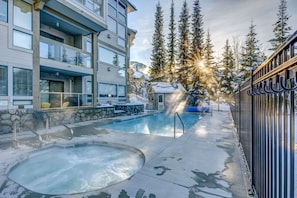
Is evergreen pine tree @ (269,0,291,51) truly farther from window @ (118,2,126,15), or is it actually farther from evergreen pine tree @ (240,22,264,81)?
window @ (118,2,126,15)

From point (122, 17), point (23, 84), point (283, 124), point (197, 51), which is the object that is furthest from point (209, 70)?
point (283, 124)

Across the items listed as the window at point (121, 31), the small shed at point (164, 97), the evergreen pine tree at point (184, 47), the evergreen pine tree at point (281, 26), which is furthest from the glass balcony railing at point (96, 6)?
the evergreen pine tree at point (281, 26)

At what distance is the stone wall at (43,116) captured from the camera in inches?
294

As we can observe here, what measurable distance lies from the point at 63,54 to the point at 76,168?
24.2ft

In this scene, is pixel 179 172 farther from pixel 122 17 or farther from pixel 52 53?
pixel 122 17

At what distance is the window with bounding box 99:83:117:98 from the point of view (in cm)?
1465

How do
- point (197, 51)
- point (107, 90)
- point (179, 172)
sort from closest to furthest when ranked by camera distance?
point (179, 172), point (107, 90), point (197, 51)

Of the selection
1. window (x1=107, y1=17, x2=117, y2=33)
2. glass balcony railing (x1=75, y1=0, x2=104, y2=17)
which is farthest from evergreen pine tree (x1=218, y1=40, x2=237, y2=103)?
glass balcony railing (x1=75, y1=0, x2=104, y2=17)

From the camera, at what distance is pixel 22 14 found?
813cm

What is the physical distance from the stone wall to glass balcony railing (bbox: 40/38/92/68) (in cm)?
291

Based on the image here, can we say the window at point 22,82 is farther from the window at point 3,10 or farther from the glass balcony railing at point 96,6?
the glass balcony railing at point 96,6

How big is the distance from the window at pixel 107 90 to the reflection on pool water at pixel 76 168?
8.81m

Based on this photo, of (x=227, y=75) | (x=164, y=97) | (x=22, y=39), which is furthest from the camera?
(x=227, y=75)

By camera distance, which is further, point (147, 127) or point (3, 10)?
point (147, 127)
